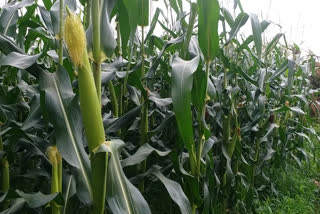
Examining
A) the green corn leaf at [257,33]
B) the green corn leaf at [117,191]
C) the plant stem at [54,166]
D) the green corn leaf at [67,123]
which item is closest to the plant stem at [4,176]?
the plant stem at [54,166]

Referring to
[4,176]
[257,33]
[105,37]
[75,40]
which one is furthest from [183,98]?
[4,176]

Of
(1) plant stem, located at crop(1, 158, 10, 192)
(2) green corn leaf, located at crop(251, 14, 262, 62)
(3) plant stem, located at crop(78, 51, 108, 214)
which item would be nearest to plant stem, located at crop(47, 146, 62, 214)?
(3) plant stem, located at crop(78, 51, 108, 214)

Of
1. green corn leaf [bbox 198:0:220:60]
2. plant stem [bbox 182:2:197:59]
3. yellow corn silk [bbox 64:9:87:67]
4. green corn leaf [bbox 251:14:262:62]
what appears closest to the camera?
yellow corn silk [bbox 64:9:87:67]

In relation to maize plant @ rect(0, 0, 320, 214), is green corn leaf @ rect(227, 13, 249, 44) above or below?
above

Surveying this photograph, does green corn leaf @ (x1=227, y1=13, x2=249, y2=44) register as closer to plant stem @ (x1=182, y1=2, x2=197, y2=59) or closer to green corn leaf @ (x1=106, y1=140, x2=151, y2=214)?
plant stem @ (x1=182, y1=2, x2=197, y2=59)

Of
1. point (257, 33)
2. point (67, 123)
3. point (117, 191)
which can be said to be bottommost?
point (117, 191)

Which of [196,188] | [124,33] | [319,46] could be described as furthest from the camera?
[319,46]

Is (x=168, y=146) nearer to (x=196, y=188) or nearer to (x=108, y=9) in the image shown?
(x=196, y=188)

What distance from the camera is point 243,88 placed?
9.86ft

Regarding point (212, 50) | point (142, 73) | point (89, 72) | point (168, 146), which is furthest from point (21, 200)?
point (168, 146)

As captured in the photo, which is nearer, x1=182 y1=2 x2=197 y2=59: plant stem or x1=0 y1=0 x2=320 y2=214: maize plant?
x1=0 y1=0 x2=320 y2=214: maize plant

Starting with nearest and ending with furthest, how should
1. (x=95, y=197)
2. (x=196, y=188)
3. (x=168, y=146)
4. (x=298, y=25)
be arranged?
(x=95, y=197) → (x=196, y=188) → (x=168, y=146) → (x=298, y=25)

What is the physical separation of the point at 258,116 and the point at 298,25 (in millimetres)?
2235

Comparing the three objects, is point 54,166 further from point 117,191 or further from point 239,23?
point 239,23
